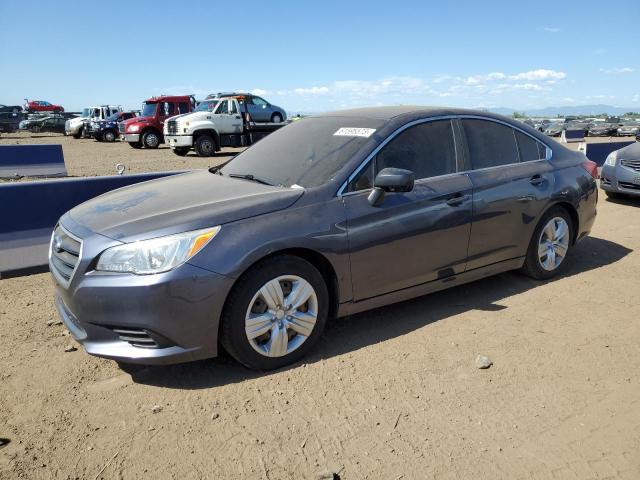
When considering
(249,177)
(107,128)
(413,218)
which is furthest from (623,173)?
(107,128)

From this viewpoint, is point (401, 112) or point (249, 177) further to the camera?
point (401, 112)

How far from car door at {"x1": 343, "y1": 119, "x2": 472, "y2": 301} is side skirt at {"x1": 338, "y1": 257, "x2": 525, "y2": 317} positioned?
5 centimetres

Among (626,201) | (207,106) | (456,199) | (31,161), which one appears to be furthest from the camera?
(207,106)

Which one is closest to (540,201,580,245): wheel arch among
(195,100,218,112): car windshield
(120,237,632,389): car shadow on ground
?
(120,237,632,389): car shadow on ground

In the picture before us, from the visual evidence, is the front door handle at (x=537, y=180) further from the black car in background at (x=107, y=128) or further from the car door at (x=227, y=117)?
the black car in background at (x=107, y=128)

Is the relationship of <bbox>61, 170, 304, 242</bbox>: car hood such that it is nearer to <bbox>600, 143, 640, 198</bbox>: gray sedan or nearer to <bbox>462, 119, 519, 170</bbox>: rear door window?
<bbox>462, 119, 519, 170</bbox>: rear door window

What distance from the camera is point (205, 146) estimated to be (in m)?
18.6

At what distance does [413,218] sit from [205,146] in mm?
16003

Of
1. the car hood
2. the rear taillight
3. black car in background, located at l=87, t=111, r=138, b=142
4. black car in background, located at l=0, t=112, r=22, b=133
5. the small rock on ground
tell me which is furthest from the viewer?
black car in background, located at l=0, t=112, r=22, b=133

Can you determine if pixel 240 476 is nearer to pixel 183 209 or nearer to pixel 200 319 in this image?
pixel 200 319

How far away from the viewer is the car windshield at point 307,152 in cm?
363

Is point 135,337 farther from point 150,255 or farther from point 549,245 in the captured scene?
point 549,245

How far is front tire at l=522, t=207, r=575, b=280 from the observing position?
470 centimetres

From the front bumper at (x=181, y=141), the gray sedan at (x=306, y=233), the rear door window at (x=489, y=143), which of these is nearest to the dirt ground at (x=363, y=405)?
the gray sedan at (x=306, y=233)
